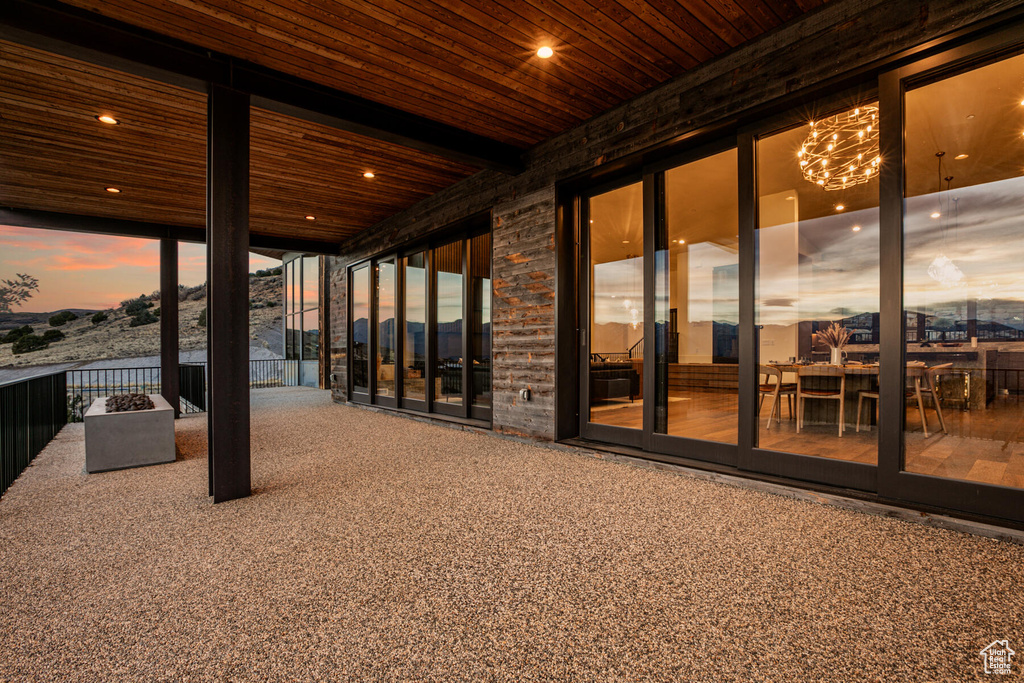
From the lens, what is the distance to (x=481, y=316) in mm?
6141

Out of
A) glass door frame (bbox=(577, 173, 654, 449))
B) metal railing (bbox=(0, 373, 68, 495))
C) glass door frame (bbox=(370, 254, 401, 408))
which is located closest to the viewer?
metal railing (bbox=(0, 373, 68, 495))

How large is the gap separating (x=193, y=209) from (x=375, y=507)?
6343 millimetres

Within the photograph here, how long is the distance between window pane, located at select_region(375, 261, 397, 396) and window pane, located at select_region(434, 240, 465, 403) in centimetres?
125

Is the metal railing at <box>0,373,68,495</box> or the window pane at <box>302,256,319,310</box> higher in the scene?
the window pane at <box>302,256,319,310</box>

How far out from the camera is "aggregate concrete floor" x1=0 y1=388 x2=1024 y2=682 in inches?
57.4

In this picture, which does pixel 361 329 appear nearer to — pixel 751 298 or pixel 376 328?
pixel 376 328

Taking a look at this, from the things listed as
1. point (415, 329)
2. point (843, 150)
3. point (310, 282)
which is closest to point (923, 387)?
point (843, 150)

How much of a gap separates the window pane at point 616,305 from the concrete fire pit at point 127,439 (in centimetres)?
415

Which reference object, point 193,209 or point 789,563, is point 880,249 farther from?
point 193,209

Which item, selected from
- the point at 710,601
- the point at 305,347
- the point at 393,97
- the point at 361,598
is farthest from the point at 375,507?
the point at 305,347

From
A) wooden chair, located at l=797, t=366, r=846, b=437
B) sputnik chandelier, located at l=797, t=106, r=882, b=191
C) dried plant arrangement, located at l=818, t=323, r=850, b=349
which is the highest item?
sputnik chandelier, located at l=797, t=106, r=882, b=191

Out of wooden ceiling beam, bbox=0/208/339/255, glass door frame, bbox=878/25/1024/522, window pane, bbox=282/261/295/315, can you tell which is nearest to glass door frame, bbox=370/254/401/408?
wooden ceiling beam, bbox=0/208/339/255

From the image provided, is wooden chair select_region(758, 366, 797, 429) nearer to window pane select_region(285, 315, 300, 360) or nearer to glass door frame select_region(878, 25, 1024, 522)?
glass door frame select_region(878, 25, 1024, 522)

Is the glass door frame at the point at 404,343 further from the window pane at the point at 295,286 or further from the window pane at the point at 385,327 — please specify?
the window pane at the point at 295,286
